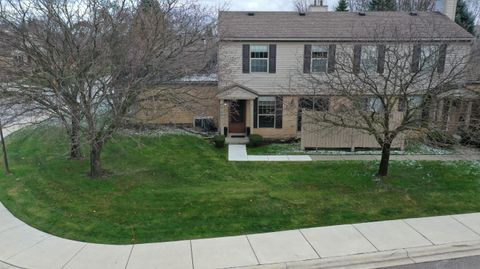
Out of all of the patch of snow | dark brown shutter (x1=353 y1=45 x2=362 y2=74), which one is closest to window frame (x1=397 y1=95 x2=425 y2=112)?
dark brown shutter (x1=353 y1=45 x2=362 y2=74)

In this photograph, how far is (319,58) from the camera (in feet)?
61.6

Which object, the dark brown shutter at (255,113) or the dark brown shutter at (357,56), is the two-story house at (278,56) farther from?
the dark brown shutter at (357,56)

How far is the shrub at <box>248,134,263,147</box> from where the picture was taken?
60.8 ft

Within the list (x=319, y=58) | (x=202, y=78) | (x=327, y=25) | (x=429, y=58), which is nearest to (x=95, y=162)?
(x=202, y=78)

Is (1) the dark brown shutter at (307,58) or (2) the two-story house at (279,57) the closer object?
(2) the two-story house at (279,57)

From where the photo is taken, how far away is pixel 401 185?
490 inches

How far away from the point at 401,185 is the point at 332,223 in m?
4.50

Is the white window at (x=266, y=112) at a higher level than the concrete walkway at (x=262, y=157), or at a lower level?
higher

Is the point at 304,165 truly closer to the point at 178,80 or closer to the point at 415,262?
the point at 178,80

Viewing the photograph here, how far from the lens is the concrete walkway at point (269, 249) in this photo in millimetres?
7359

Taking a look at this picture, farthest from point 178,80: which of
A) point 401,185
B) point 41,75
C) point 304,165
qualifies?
point 401,185

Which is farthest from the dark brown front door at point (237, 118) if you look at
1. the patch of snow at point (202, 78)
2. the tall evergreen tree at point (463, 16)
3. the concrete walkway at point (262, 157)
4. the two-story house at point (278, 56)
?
the tall evergreen tree at point (463, 16)

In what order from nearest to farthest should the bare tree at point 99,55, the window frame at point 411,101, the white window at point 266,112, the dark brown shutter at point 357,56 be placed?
the bare tree at point 99,55 < the window frame at point 411,101 < the dark brown shutter at point 357,56 < the white window at point 266,112

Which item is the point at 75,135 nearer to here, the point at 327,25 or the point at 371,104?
the point at 371,104
